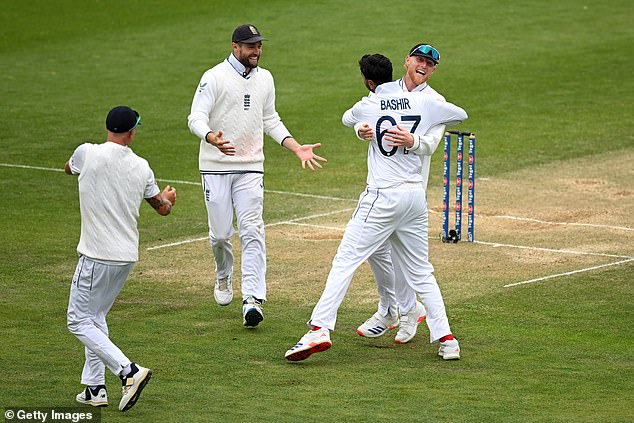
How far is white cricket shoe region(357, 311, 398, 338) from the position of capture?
11.2m

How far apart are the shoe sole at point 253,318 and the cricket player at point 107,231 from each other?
2.38 metres

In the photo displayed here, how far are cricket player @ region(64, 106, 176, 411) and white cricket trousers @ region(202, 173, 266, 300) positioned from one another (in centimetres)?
265

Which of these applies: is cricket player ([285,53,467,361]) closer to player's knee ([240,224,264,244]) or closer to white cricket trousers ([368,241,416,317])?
white cricket trousers ([368,241,416,317])

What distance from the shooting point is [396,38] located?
96.0 ft

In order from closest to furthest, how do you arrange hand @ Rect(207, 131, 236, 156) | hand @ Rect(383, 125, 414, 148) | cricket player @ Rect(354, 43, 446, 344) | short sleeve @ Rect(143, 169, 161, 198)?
short sleeve @ Rect(143, 169, 161, 198) → hand @ Rect(383, 125, 414, 148) → cricket player @ Rect(354, 43, 446, 344) → hand @ Rect(207, 131, 236, 156)

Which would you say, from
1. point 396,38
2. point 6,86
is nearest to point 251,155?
point 6,86

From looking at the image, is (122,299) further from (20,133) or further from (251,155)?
(20,133)

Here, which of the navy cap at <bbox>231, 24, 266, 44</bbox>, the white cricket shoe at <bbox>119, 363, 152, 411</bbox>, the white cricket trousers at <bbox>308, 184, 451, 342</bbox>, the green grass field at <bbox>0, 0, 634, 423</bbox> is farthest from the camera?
the navy cap at <bbox>231, 24, 266, 44</bbox>

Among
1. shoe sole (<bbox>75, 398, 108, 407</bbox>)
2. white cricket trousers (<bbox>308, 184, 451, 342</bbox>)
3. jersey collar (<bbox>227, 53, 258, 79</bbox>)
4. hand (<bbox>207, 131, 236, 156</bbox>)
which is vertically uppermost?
jersey collar (<bbox>227, 53, 258, 79</bbox>)

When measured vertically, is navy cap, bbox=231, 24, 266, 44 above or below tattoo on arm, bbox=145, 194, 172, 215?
above

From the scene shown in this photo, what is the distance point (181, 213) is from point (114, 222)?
8.00 meters

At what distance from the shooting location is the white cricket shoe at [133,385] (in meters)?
8.84

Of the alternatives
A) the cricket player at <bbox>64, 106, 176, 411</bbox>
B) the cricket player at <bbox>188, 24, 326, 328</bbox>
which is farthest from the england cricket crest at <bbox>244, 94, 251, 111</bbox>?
the cricket player at <bbox>64, 106, 176, 411</bbox>

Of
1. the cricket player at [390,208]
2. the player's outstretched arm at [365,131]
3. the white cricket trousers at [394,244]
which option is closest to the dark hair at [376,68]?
the cricket player at [390,208]
